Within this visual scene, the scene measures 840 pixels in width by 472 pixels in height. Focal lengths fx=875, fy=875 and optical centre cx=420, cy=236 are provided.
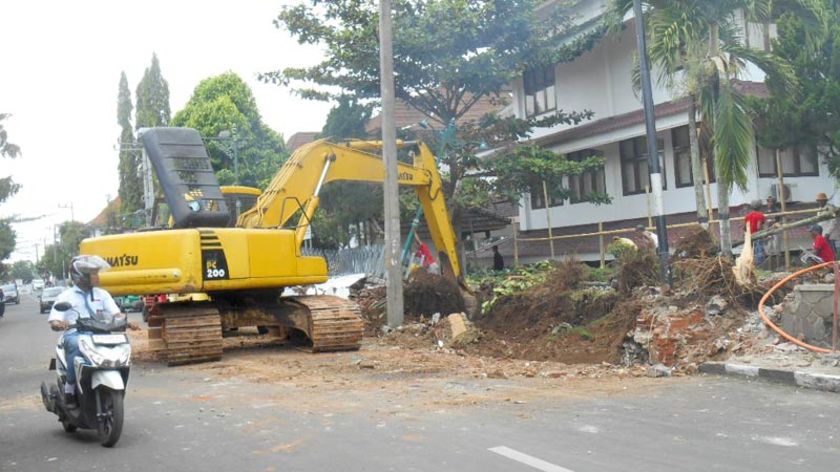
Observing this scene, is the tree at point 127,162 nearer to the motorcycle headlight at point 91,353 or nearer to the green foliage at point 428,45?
the green foliage at point 428,45

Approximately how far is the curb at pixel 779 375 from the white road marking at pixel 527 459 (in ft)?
14.9

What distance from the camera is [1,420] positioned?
9.31 metres

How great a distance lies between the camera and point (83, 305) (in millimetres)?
8172

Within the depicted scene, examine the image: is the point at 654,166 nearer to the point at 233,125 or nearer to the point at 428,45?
the point at 428,45

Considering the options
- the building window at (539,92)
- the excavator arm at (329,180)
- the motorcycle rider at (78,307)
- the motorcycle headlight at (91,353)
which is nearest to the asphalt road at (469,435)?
the motorcycle rider at (78,307)

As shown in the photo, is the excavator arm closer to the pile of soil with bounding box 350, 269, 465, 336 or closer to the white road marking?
the pile of soil with bounding box 350, 269, 465, 336

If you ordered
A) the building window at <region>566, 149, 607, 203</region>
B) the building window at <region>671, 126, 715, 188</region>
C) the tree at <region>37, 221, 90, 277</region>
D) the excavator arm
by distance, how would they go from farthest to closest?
the tree at <region>37, 221, 90, 277</region>, the building window at <region>566, 149, 607, 203</region>, the building window at <region>671, 126, 715, 188</region>, the excavator arm

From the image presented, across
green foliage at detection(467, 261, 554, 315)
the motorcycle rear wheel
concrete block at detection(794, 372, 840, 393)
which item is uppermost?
green foliage at detection(467, 261, 554, 315)

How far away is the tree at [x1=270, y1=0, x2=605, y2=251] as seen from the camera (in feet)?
69.0

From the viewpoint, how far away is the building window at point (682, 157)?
2308cm

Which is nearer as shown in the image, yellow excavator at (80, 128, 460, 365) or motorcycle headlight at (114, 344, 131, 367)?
motorcycle headlight at (114, 344, 131, 367)

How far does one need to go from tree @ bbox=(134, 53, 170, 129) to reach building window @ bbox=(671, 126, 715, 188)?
49.6 metres

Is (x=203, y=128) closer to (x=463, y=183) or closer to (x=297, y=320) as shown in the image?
(x=463, y=183)

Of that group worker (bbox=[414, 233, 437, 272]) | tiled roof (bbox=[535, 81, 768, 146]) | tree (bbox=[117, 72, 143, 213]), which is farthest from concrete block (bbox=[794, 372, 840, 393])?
tree (bbox=[117, 72, 143, 213])
